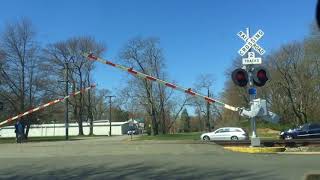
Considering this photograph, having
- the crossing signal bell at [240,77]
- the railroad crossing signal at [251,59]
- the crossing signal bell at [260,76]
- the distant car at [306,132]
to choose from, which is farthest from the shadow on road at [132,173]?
the distant car at [306,132]

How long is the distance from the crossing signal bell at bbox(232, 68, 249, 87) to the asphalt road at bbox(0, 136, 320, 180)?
8.39 feet

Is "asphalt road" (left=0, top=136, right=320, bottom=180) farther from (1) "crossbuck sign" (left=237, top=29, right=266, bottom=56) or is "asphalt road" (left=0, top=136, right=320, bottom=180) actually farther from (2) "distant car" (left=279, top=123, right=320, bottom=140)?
(2) "distant car" (left=279, top=123, right=320, bottom=140)

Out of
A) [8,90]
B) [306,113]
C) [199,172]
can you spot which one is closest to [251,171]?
[199,172]

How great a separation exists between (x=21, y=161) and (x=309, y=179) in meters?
9.28

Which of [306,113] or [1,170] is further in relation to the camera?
[306,113]

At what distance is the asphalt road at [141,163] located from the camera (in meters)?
12.7

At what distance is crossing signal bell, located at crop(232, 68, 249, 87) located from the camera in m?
20.0

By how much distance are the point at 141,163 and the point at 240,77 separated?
6.76 m

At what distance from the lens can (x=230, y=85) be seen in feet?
317

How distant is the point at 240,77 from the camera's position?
20.1 meters

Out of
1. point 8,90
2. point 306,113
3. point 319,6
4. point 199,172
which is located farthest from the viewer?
point 306,113

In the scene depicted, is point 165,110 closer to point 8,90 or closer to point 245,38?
point 8,90

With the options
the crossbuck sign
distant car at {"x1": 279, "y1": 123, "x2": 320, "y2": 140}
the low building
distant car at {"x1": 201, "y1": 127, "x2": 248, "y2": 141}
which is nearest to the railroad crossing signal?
the crossbuck sign

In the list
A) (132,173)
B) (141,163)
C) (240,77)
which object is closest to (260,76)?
(240,77)
